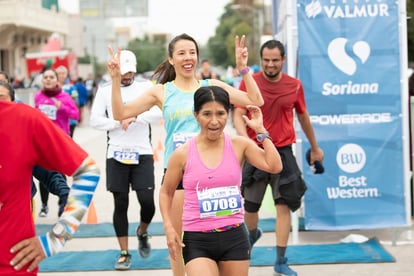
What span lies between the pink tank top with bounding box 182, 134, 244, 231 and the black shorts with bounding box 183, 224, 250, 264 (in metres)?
0.05

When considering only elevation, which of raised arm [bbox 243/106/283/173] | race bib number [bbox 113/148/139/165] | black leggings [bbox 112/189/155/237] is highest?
raised arm [bbox 243/106/283/173]

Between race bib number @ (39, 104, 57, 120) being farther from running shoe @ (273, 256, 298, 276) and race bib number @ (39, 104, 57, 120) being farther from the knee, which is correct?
running shoe @ (273, 256, 298, 276)

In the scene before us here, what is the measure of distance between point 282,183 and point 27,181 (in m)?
3.88

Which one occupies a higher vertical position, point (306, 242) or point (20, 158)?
point (20, 158)

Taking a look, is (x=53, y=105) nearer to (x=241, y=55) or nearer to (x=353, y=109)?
(x=353, y=109)

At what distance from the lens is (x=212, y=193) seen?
177 inches

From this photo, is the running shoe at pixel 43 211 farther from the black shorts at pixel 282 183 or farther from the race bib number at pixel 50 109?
the black shorts at pixel 282 183

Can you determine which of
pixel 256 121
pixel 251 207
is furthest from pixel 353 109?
pixel 256 121

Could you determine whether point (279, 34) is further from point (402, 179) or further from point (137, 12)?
point (137, 12)

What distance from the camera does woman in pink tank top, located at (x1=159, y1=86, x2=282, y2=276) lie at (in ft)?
14.8

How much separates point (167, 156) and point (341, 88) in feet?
10.0

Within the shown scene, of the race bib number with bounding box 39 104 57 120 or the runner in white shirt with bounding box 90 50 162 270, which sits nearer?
the runner in white shirt with bounding box 90 50 162 270

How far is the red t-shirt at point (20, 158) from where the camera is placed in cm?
320

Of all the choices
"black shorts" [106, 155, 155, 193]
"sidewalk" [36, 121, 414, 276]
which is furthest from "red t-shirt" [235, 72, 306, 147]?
"sidewalk" [36, 121, 414, 276]
